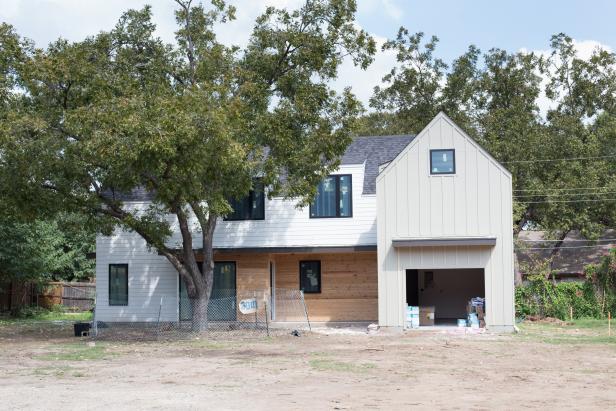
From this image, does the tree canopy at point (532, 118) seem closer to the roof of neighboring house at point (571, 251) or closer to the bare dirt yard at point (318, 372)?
the roof of neighboring house at point (571, 251)

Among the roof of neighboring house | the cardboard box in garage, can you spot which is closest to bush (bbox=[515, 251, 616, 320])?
the cardboard box in garage

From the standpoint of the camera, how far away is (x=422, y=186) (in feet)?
81.6

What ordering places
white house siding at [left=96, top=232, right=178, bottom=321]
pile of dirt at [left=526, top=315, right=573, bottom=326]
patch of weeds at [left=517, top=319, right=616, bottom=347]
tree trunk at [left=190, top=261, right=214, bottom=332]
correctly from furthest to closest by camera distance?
white house siding at [left=96, top=232, right=178, bottom=321]
pile of dirt at [left=526, top=315, right=573, bottom=326]
tree trunk at [left=190, top=261, right=214, bottom=332]
patch of weeds at [left=517, top=319, right=616, bottom=347]

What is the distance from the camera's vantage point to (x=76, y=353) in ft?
63.9

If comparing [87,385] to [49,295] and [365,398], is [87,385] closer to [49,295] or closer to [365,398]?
[365,398]

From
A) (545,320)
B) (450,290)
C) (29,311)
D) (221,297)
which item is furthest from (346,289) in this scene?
(29,311)

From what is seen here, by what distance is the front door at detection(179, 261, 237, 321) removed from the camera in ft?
93.4

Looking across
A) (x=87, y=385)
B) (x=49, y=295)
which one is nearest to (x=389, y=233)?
(x=87, y=385)

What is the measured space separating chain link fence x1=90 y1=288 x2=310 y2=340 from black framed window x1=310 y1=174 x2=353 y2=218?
3.05 metres

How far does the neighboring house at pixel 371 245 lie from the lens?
24.7 meters

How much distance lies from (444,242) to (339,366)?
8.97m

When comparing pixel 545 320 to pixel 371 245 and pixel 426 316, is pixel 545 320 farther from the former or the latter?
pixel 371 245

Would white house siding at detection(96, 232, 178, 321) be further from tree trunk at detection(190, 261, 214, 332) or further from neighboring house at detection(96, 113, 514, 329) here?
tree trunk at detection(190, 261, 214, 332)

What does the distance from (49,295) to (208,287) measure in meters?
16.7
